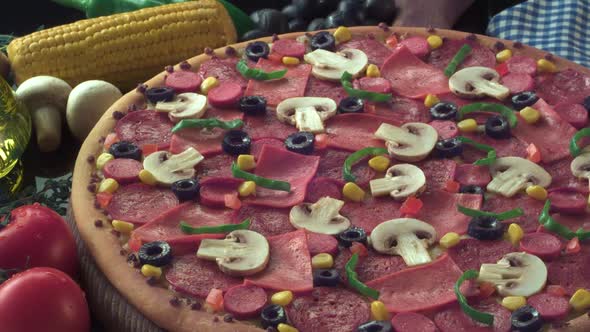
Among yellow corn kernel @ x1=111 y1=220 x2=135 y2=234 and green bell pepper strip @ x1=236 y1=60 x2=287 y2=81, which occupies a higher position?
green bell pepper strip @ x1=236 y1=60 x2=287 y2=81

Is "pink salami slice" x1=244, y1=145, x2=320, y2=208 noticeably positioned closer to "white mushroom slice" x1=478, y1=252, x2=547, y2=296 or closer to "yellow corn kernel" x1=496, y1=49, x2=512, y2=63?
"white mushroom slice" x1=478, y1=252, x2=547, y2=296

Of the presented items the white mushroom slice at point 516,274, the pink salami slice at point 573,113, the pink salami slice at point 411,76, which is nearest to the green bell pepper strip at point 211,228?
the white mushroom slice at point 516,274

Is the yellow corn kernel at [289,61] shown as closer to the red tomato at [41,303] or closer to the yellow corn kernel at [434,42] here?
the yellow corn kernel at [434,42]

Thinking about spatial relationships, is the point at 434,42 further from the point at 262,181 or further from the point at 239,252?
the point at 239,252

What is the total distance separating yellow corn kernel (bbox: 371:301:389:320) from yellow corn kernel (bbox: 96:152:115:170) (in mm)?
906

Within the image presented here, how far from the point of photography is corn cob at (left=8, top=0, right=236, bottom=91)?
3549 millimetres

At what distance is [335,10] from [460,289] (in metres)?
1.96

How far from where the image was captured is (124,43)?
142 inches

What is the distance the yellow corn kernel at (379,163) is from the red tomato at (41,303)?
0.86 metres

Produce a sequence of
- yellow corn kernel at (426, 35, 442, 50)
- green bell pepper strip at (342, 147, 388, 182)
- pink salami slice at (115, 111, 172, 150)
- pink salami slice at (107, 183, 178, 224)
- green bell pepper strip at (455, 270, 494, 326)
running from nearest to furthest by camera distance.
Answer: green bell pepper strip at (455, 270, 494, 326)
pink salami slice at (107, 183, 178, 224)
green bell pepper strip at (342, 147, 388, 182)
pink salami slice at (115, 111, 172, 150)
yellow corn kernel at (426, 35, 442, 50)

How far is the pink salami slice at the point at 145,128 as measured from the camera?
114 inches

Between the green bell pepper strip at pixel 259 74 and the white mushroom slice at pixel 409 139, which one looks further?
the green bell pepper strip at pixel 259 74

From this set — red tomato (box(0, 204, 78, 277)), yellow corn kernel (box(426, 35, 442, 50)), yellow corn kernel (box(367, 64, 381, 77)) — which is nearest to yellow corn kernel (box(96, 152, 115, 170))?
red tomato (box(0, 204, 78, 277))

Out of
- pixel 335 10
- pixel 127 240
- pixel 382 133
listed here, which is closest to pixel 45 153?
pixel 127 240
